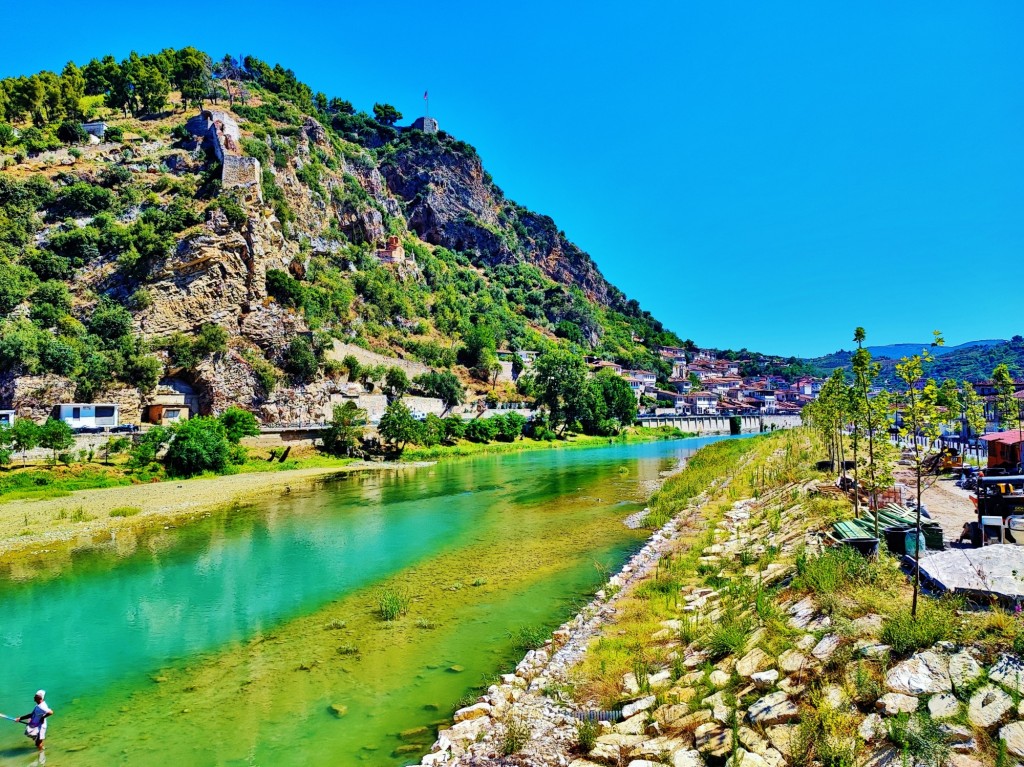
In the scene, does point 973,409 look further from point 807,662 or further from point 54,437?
point 54,437

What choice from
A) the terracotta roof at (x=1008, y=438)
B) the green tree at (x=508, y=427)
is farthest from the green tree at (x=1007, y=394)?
the green tree at (x=508, y=427)

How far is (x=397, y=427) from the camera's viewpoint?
50375 mm

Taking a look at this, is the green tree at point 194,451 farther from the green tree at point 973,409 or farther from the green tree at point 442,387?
the green tree at point 973,409

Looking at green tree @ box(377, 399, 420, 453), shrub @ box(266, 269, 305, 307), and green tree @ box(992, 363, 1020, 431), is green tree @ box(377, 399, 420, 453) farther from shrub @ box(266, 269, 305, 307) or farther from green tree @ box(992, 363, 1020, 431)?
green tree @ box(992, 363, 1020, 431)

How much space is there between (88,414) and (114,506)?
62.7 ft

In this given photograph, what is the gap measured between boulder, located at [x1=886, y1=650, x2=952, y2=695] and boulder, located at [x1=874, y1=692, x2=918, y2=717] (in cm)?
8

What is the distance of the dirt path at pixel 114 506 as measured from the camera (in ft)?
69.7

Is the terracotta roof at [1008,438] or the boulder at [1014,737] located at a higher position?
the terracotta roof at [1008,438]

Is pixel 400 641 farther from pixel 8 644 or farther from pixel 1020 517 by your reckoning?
pixel 1020 517

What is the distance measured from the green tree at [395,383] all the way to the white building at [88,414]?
26422 mm

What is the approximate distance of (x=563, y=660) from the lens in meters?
9.09

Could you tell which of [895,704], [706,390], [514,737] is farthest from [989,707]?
[706,390]

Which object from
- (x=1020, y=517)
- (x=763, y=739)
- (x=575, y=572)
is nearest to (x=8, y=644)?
(x=575, y=572)

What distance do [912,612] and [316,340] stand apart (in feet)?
189
